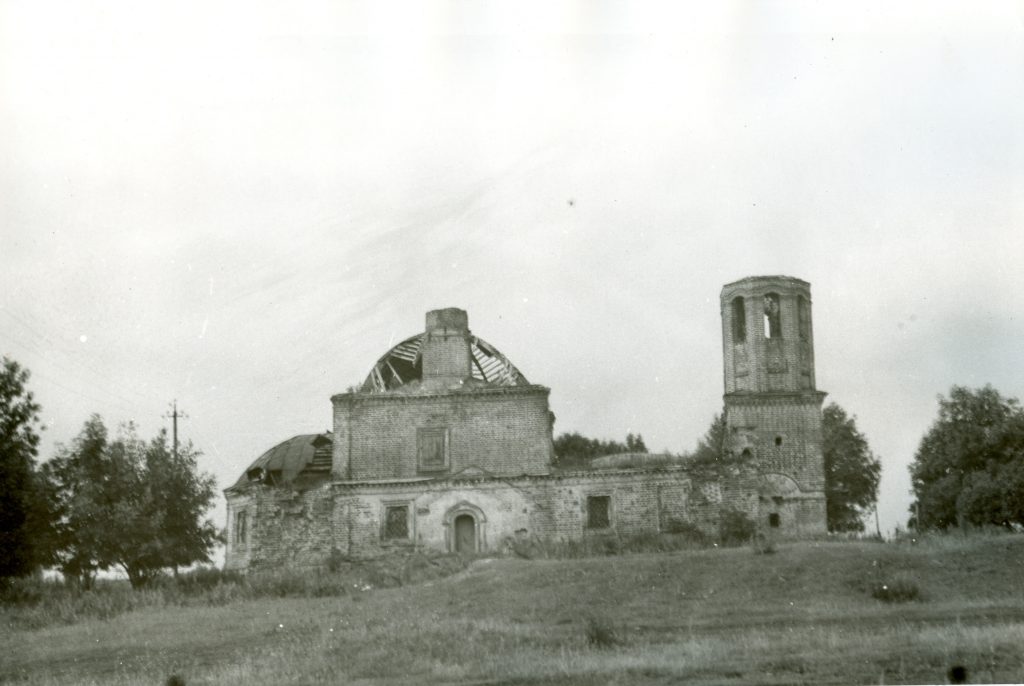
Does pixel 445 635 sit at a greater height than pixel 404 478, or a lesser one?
lesser

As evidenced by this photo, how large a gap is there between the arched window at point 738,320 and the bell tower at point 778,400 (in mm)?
34

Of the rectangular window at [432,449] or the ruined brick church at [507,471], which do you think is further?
the rectangular window at [432,449]

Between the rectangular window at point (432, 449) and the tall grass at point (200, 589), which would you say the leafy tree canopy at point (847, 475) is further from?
the tall grass at point (200, 589)

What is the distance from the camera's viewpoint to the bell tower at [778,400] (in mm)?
30500

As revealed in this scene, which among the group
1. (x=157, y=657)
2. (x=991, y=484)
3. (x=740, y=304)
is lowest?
(x=157, y=657)

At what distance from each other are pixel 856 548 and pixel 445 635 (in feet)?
34.4

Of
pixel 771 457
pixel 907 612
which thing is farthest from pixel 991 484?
pixel 907 612

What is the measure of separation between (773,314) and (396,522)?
12618 millimetres

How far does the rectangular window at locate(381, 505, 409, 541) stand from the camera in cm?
3033

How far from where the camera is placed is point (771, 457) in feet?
101

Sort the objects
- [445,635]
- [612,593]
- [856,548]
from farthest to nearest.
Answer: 1. [856,548]
2. [612,593]
3. [445,635]

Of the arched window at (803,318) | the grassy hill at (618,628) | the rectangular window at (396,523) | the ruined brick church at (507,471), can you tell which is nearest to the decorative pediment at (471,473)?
the ruined brick church at (507,471)

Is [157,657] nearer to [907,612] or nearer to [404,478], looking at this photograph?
[907,612]

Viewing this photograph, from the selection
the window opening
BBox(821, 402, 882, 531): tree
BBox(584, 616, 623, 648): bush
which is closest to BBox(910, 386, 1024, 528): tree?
BBox(821, 402, 882, 531): tree
